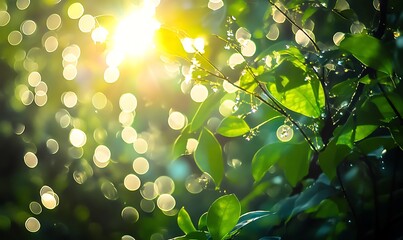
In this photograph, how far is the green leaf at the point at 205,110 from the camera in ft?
2.23

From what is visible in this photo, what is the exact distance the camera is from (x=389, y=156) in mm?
784

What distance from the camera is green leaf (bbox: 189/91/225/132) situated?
0.68m

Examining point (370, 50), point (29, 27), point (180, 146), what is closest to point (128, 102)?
point (29, 27)

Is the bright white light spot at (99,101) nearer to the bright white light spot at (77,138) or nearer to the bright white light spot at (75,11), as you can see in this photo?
the bright white light spot at (77,138)

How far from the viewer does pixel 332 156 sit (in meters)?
0.65

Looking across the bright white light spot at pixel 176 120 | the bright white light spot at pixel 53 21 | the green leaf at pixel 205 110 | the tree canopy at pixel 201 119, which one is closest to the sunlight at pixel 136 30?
the tree canopy at pixel 201 119

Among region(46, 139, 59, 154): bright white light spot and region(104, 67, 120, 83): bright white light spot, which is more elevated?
region(104, 67, 120, 83): bright white light spot

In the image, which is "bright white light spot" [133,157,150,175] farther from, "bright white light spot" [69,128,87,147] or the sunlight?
the sunlight

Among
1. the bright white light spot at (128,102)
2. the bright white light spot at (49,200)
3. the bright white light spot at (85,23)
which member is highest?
the bright white light spot at (85,23)

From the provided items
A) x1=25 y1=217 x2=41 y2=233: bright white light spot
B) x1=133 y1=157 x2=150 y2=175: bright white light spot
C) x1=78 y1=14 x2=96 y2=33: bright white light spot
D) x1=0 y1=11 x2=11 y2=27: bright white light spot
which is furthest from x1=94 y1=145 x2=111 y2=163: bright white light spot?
x1=0 y1=11 x2=11 y2=27: bright white light spot

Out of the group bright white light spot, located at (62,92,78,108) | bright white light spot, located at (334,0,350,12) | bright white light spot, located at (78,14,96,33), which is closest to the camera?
bright white light spot, located at (334,0,350,12)

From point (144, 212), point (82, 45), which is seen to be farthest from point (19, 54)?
point (144, 212)

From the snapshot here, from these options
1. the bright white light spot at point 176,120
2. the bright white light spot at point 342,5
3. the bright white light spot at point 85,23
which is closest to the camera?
the bright white light spot at point 342,5

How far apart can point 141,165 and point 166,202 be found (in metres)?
0.22
